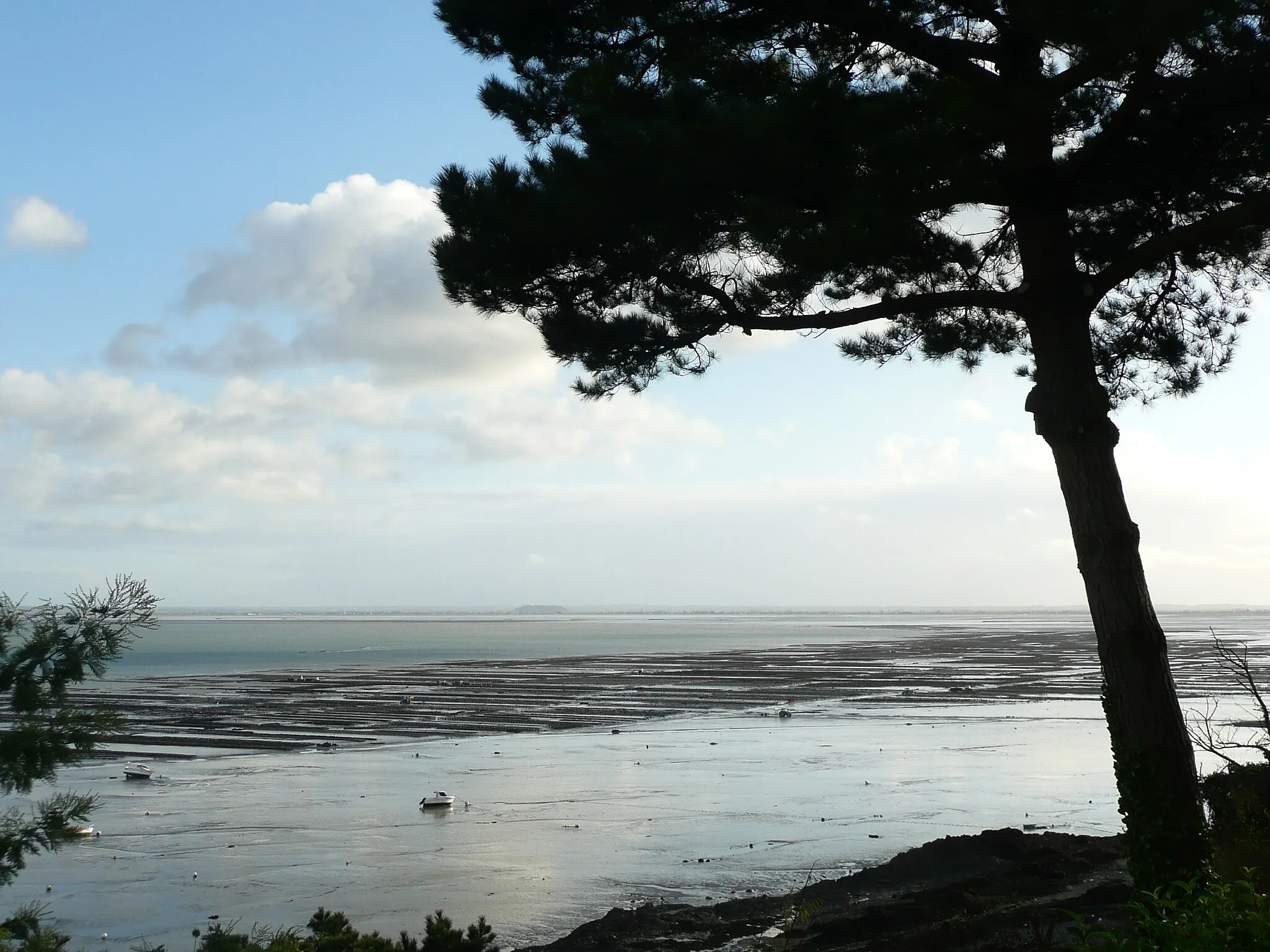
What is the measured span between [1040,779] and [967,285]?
12285mm

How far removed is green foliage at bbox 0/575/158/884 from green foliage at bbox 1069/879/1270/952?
433cm

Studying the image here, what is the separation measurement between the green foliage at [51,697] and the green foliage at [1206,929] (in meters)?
4.33

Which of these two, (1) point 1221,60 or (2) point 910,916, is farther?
(2) point 910,916

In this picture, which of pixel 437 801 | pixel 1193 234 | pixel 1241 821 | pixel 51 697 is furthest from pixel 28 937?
pixel 437 801

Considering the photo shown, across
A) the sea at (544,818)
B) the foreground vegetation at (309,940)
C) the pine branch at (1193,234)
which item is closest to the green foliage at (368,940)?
the foreground vegetation at (309,940)

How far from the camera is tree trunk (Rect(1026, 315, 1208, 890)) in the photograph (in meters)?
7.21

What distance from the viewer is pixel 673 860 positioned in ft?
43.2

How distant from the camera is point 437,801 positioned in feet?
55.8

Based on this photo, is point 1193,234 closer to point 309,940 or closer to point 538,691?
point 309,940

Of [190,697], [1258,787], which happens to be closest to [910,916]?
[1258,787]

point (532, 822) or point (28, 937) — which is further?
point (532, 822)

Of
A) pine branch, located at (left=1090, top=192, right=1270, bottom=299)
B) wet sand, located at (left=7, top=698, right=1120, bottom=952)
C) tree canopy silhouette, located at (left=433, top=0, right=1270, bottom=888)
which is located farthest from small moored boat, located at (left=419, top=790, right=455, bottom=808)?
pine branch, located at (left=1090, top=192, right=1270, bottom=299)

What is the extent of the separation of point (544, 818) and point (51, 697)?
11.3 m

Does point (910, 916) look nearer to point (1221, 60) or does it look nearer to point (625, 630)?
point (1221, 60)
